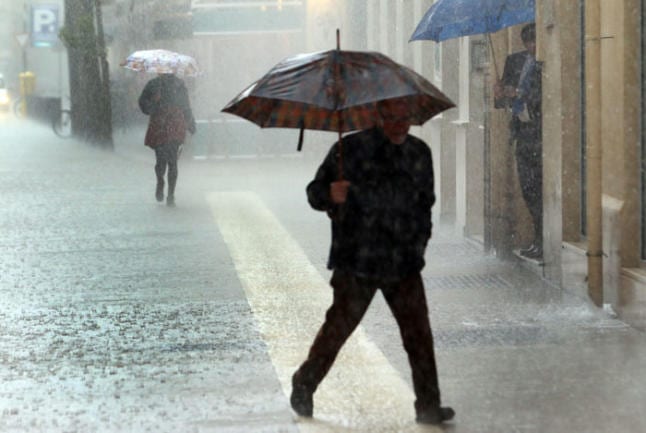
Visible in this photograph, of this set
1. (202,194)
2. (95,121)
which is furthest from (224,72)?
(202,194)

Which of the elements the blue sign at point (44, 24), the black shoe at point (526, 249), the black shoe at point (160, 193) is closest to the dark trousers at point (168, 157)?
the black shoe at point (160, 193)

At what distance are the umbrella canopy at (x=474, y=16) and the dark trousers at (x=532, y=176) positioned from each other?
3.00 ft

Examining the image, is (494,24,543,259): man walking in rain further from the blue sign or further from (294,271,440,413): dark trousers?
the blue sign

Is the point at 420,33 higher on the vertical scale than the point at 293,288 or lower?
higher

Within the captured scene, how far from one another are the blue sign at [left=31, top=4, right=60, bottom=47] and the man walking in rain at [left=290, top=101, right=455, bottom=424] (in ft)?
143

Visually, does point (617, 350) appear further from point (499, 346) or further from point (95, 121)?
point (95, 121)

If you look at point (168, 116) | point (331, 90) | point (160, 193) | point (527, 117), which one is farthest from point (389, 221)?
point (160, 193)

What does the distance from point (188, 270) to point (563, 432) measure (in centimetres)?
601

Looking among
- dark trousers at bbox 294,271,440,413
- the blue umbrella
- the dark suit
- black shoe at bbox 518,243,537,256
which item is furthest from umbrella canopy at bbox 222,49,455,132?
black shoe at bbox 518,243,537,256

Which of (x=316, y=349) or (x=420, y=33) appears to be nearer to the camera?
(x=316, y=349)

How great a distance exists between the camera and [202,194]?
65.5 ft

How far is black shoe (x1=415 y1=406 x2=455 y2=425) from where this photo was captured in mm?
6598

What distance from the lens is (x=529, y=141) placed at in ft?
39.1

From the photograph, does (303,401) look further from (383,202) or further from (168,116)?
(168,116)
